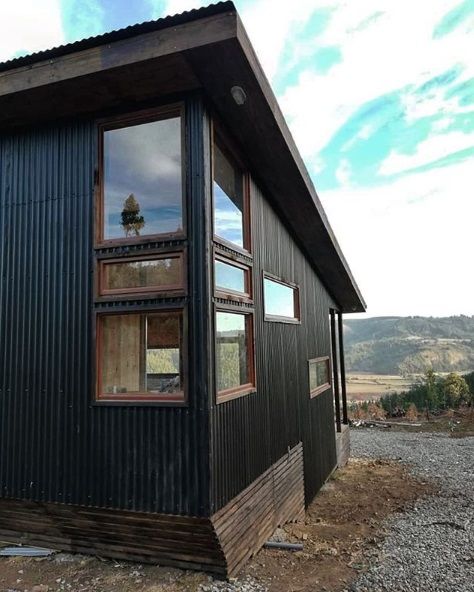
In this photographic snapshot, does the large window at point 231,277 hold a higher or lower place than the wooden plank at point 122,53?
lower

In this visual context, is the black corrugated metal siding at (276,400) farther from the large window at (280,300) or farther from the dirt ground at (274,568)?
the dirt ground at (274,568)

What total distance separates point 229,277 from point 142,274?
99cm

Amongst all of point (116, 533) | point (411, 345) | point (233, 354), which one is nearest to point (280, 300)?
point (233, 354)

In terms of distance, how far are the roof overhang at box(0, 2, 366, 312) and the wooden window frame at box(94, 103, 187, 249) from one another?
14 centimetres

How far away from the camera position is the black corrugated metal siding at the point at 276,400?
4.36m

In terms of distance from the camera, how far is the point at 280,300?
6.70 metres

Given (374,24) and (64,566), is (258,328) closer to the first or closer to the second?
(64,566)

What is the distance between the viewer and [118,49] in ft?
12.7

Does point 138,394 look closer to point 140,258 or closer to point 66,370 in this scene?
point 66,370

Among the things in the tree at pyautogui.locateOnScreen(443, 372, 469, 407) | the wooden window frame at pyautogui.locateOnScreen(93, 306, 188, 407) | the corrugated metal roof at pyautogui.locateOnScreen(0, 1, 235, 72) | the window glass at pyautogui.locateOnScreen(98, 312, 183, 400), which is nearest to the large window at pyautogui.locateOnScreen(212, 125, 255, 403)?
the wooden window frame at pyautogui.locateOnScreen(93, 306, 188, 407)

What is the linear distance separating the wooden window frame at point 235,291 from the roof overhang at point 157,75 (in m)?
1.53

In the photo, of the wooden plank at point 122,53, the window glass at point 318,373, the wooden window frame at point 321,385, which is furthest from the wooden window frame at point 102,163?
the window glass at point 318,373

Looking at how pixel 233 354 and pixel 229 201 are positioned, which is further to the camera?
pixel 229 201

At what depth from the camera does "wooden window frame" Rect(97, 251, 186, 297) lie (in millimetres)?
4125
